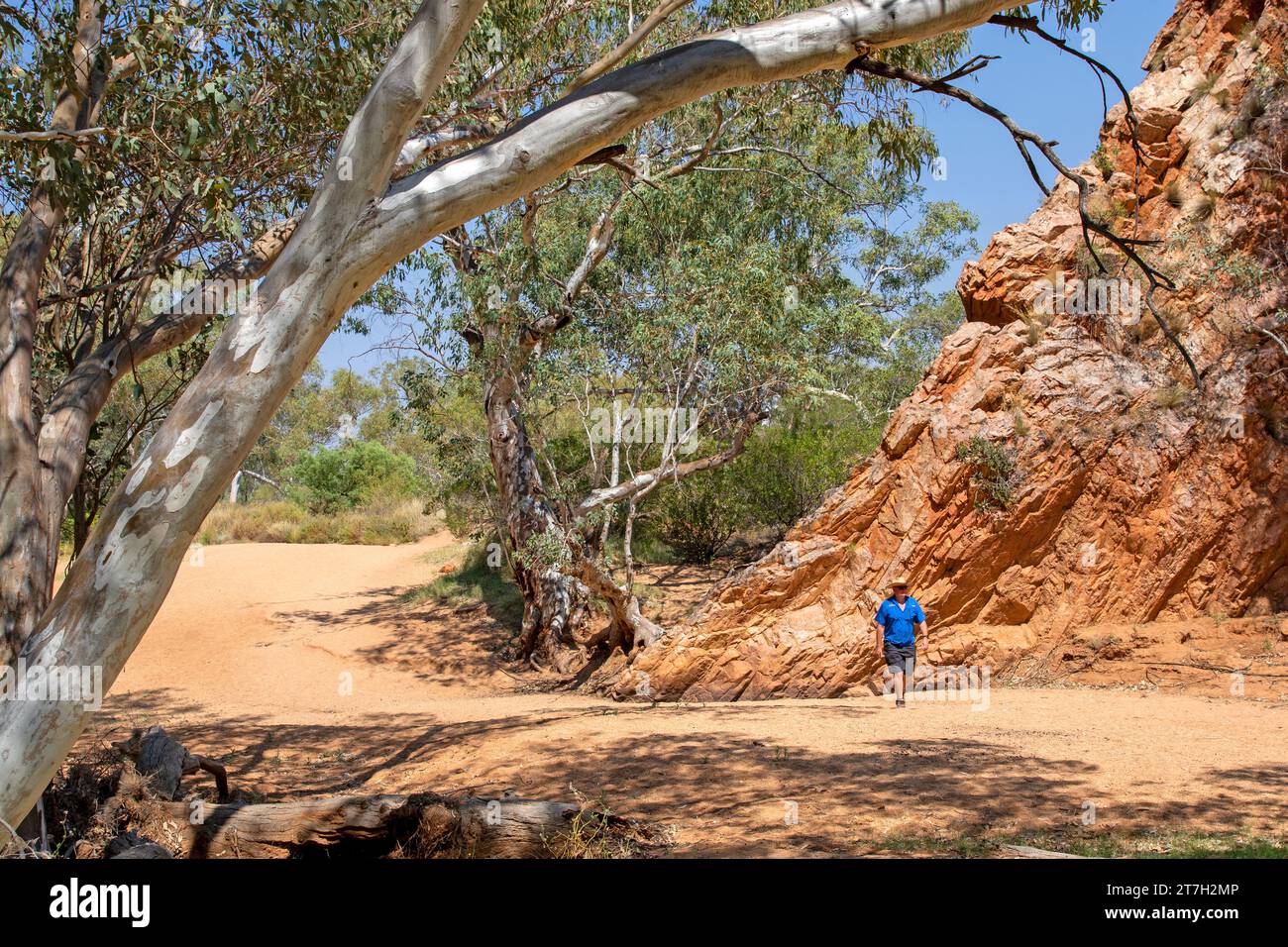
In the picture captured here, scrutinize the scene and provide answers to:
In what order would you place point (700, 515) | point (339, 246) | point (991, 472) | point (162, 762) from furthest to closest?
point (700, 515)
point (991, 472)
point (162, 762)
point (339, 246)

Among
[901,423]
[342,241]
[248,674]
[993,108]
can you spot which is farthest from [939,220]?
[342,241]

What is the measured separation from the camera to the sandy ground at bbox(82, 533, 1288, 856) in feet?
18.4

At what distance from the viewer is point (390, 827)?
16.9 feet

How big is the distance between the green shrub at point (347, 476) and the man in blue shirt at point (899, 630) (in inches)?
863

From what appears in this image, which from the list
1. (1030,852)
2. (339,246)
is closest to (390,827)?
(339,246)

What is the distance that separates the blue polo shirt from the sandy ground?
2.21 ft

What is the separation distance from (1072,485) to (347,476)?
26.1 metres

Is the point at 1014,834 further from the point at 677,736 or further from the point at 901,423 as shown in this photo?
the point at 901,423

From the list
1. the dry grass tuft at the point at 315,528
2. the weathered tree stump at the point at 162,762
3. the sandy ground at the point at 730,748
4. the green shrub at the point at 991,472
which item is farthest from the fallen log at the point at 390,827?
the dry grass tuft at the point at 315,528

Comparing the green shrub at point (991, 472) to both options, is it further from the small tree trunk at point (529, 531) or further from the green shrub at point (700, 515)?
the green shrub at point (700, 515)

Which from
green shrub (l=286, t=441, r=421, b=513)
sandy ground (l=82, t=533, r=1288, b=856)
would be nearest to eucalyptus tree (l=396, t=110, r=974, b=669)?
sandy ground (l=82, t=533, r=1288, b=856)

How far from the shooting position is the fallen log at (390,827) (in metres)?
4.97

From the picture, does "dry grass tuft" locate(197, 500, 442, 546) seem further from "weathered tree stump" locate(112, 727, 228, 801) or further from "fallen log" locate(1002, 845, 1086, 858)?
"fallen log" locate(1002, 845, 1086, 858)

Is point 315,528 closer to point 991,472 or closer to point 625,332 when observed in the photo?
point 625,332
